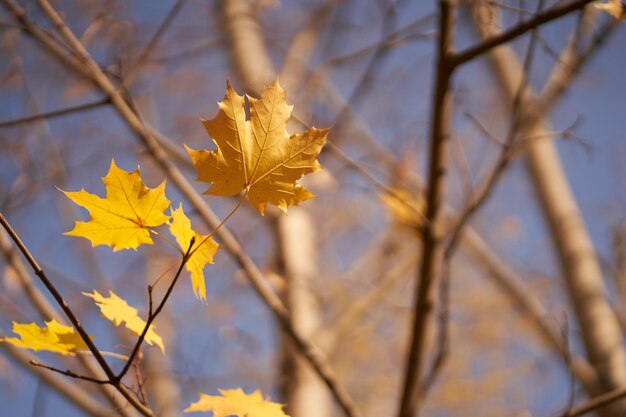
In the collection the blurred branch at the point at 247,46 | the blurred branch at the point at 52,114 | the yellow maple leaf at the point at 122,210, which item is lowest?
the yellow maple leaf at the point at 122,210

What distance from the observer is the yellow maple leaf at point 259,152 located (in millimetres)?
667

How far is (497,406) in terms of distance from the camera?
4941mm

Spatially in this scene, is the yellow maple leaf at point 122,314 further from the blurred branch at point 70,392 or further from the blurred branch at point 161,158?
the blurred branch at point 70,392

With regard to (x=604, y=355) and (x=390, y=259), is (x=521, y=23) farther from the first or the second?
(x=390, y=259)

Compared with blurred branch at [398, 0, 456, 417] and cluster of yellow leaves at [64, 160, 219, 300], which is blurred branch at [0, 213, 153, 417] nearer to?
cluster of yellow leaves at [64, 160, 219, 300]

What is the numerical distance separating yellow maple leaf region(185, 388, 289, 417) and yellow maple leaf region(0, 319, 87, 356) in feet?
0.65

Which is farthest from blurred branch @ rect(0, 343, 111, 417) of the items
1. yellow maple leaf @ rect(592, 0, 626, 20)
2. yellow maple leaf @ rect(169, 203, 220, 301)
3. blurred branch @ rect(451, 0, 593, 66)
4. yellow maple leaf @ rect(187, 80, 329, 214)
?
yellow maple leaf @ rect(592, 0, 626, 20)

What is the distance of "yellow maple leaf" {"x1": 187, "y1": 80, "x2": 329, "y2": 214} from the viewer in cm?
67

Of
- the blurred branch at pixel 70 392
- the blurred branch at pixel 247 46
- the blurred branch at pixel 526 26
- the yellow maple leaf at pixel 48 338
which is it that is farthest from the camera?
the blurred branch at pixel 247 46

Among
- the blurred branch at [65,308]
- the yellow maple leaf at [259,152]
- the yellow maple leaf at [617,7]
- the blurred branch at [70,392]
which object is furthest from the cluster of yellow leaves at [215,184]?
the blurred branch at [70,392]

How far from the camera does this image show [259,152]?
2.26 ft

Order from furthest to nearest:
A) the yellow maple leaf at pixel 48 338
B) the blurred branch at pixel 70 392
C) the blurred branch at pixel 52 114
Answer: the blurred branch at pixel 70 392, the blurred branch at pixel 52 114, the yellow maple leaf at pixel 48 338

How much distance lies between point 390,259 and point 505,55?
129cm

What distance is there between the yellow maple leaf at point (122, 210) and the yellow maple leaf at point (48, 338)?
0.15 m
